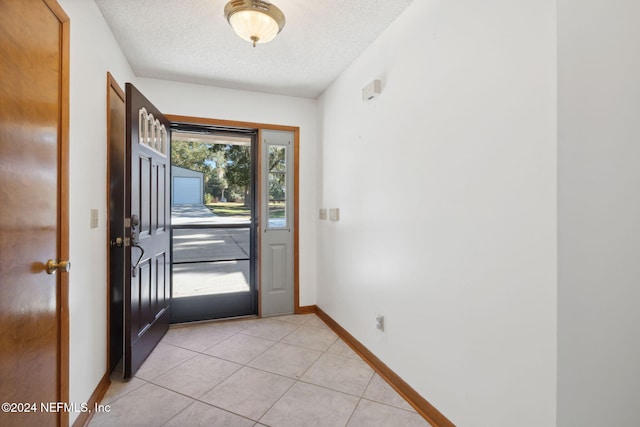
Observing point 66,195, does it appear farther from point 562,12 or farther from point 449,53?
point 562,12

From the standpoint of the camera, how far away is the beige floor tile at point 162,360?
2.35 meters

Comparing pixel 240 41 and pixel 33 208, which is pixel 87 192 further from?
pixel 240 41

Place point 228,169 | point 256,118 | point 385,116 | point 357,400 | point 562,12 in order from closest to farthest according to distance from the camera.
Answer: point 562,12
point 357,400
point 385,116
point 256,118
point 228,169

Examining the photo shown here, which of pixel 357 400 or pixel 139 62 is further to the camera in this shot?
pixel 139 62

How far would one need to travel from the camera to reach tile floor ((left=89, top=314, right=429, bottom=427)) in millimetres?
1847

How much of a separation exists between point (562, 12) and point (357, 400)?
2.24 meters

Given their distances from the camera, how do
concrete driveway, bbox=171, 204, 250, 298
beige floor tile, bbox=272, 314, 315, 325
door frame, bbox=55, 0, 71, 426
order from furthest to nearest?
concrete driveway, bbox=171, 204, 250, 298 → beige floor tile, bbox=272, 314, 315, 325 → door frame, bbox=55, 0, 71, 426

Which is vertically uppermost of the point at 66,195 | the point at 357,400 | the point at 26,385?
the point at 66,195

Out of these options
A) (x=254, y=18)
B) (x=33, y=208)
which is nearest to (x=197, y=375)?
(x=33, y=208)

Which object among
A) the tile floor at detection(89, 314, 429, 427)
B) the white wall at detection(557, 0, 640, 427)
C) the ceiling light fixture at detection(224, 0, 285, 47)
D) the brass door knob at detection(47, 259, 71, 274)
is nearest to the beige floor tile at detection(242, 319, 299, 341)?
the tile floor at detection(89, 314, 429, 427)

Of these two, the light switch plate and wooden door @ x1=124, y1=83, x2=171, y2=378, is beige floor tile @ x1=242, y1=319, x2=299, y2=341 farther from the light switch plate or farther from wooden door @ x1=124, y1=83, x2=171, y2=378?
the light switch plate

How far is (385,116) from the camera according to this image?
2.31 m

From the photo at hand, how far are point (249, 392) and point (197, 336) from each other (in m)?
1.17

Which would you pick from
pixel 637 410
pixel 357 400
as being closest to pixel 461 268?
pixel 637 410
